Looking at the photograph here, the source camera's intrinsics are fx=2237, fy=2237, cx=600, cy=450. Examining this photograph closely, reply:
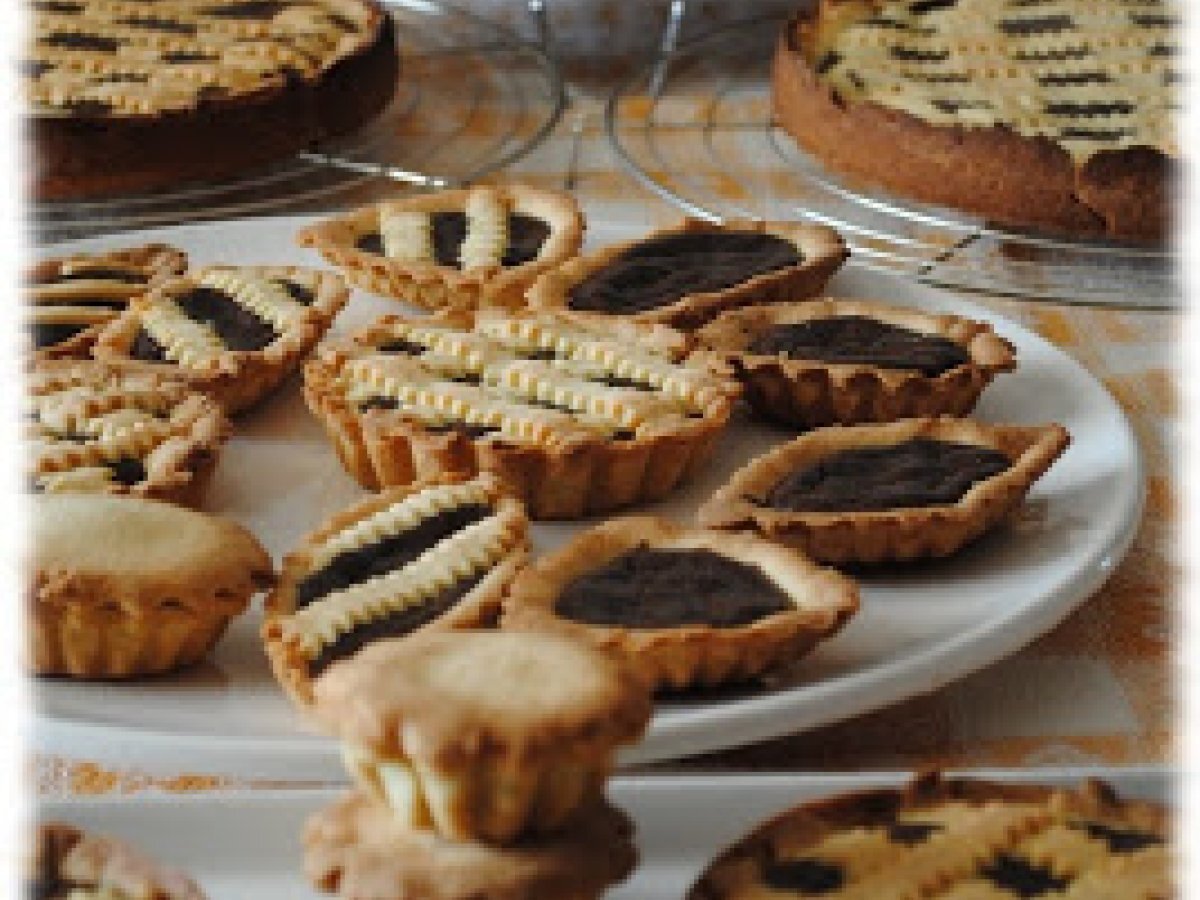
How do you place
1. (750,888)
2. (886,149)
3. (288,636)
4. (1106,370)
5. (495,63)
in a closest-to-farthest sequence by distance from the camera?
(750,888), (288,636), (1106,370), (886,149), (495,63)

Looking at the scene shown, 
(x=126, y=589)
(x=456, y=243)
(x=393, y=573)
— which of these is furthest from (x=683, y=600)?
(x=456, y=243)

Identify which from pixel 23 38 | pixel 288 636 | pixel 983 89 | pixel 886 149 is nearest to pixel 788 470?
pixel 288 636

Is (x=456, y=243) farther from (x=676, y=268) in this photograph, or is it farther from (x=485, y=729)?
(x=485, y=729)

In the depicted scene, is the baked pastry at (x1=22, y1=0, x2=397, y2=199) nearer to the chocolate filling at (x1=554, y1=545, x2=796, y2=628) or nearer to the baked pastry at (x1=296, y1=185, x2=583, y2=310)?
the baked pastry at (x1=296, y1=185, x2=583, y2=310)

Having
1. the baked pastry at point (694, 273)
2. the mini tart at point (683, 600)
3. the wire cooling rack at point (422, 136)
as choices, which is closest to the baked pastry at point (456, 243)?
the baked pastry at point (694, 273)

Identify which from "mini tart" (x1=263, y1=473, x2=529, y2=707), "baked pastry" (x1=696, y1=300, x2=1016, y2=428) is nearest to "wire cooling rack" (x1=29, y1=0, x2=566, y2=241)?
"baked pastry" (x1=696, y1=300, x2=1016, y2=428)

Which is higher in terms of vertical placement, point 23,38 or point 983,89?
point 983,89

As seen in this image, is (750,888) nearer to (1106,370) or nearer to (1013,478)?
(1013,478)
